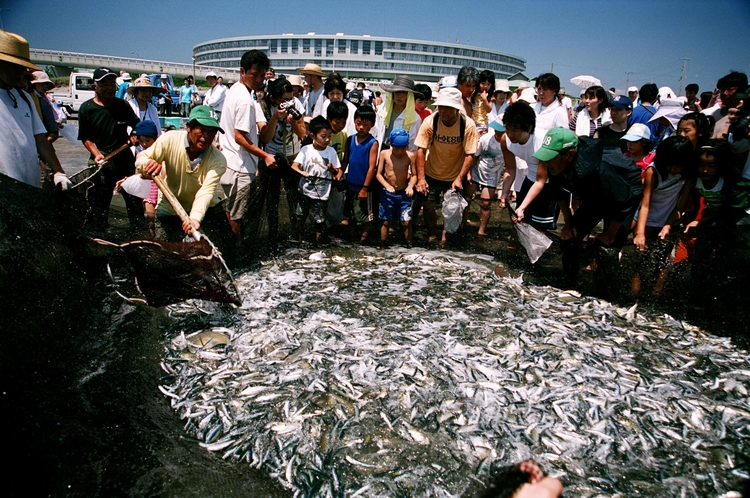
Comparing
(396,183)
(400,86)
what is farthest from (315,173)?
(400,86)

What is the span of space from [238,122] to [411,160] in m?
3.65

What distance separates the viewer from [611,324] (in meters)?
6.22

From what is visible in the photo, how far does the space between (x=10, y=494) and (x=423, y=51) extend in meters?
191

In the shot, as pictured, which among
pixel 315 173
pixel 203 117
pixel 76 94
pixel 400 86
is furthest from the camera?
pixel 76 94

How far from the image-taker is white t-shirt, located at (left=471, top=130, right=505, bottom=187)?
29.0 ft

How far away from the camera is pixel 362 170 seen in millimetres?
8734

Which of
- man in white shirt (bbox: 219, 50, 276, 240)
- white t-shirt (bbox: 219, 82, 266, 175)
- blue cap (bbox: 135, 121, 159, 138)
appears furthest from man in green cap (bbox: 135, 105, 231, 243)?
blue cap (bbox: 135, 121, 159, 138)

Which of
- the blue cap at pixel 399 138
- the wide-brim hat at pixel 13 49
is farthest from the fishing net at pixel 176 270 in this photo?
the blue cap at pixel 399 138

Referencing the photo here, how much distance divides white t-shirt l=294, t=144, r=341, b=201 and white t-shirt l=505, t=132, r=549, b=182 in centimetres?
336

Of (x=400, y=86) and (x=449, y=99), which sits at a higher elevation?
(x=400, y=86)

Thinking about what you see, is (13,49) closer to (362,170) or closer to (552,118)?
(362,170)

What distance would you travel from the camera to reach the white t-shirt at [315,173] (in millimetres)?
8242

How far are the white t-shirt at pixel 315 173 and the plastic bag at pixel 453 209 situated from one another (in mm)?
2257

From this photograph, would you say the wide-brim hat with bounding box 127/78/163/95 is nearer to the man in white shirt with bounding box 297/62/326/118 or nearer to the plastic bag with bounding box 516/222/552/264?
the man in white shirt with bounding box 297/62/326/118
